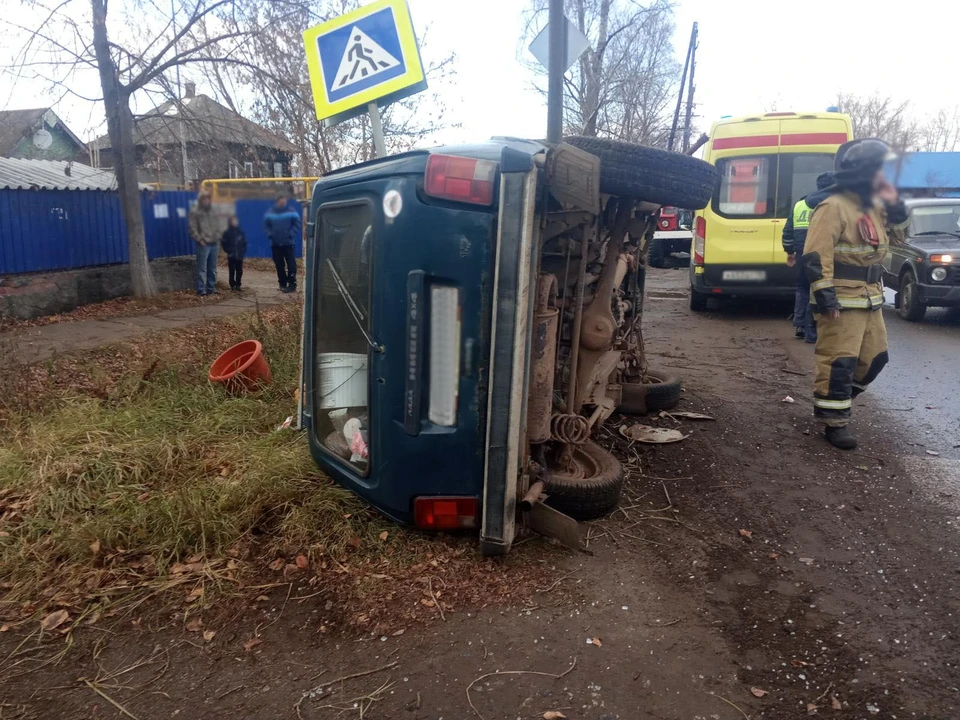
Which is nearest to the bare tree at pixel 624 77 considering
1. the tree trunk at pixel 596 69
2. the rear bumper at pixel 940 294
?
the tree trunk at pixel 596 69

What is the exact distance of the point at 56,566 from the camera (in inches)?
128

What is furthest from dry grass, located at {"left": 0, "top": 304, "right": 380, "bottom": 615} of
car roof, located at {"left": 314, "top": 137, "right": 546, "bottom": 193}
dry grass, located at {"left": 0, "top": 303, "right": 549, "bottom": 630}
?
car roof, located at {"left": 314, "top": 137, "right": 546, "bottom": 193}

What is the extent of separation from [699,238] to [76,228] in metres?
8.75

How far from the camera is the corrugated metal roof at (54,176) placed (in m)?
11.0

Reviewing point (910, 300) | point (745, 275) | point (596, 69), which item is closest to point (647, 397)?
point (745, 275)

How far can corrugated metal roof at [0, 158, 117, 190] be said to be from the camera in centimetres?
1096

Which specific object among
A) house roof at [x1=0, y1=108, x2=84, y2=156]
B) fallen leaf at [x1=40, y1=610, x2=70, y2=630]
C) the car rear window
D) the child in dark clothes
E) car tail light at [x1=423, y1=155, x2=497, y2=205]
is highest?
house roof at [x1=0, y1=108, x2=84, y2=156]

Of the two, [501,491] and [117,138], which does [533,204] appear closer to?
[501,491]

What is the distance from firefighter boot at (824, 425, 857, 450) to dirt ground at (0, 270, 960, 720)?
0.64 m

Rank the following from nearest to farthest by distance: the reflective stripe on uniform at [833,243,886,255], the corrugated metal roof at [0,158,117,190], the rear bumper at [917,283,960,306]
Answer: the reflective stripe on uniform at [833,243,886,255], the rear bumper at [917,283,960,306], the corrugated metal roof at [0,158,117,190]

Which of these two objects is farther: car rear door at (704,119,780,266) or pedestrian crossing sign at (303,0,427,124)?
car rear door at (704,119,780,266)

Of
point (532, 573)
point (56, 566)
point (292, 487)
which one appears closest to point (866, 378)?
point (532, 573)

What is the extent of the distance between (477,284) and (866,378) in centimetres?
310

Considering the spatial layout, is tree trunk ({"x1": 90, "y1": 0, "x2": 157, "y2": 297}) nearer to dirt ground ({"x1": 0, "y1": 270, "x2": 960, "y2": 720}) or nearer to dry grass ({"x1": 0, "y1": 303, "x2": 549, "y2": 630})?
dry grass ({"x1": 0, "y1": 303, "x2": 549, "y2": 630})
